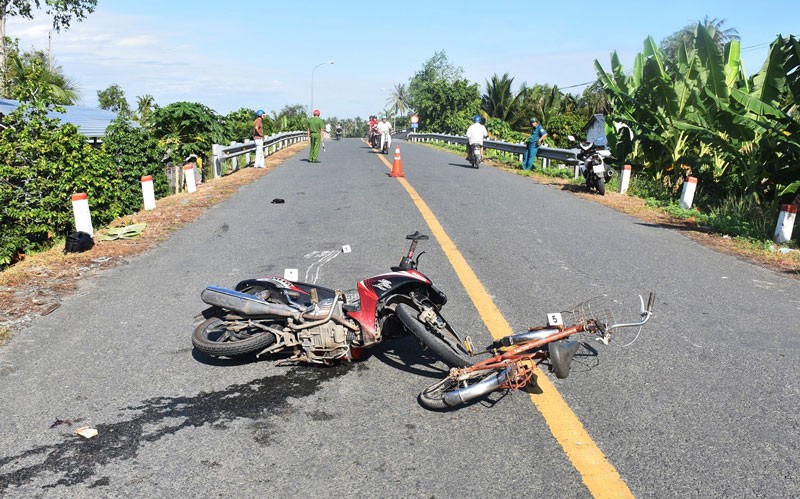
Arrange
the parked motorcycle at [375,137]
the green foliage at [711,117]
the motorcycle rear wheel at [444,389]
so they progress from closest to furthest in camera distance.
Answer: the motorcycle rear wheel at [444,389]
the green foliage at [711,117]
the parked motorcycle at [375,137]

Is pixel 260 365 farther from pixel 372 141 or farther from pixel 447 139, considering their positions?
pixel 447 139

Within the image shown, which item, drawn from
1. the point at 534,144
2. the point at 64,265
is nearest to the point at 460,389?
the point at 64,265

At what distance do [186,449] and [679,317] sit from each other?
440 centimetres

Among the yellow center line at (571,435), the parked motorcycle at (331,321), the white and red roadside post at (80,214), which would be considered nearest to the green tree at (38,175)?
the white and red roadside post at (80,214)

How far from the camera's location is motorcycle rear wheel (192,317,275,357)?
14.6 ft

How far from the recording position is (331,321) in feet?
14.7

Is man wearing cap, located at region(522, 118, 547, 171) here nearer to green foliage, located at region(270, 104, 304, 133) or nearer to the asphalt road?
the asphalt road

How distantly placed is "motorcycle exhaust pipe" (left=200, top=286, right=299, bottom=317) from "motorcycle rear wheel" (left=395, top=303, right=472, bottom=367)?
0.85m

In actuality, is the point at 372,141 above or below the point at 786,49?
below

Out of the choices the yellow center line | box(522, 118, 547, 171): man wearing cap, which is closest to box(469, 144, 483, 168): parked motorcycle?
box(522, 118, 547, 171): man wearing cap

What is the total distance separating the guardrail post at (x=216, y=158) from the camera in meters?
17.5

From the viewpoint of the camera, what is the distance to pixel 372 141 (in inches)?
1405

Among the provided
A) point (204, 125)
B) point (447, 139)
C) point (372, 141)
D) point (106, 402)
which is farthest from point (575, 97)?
point (106, 402)

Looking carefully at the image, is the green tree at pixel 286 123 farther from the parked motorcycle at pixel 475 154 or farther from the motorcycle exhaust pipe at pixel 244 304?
the motorcycle exhaust pipe at pixel 244 304
